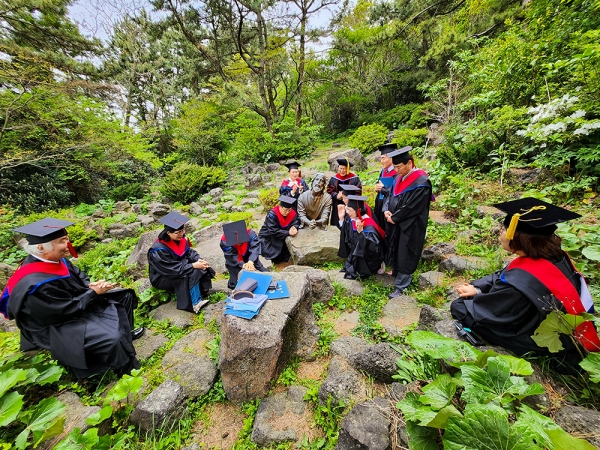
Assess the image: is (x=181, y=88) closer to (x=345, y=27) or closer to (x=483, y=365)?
(x=345, y=27)

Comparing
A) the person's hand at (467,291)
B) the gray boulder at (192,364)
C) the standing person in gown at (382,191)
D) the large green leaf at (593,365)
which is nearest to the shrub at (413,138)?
the standing person in gown at (382,191)

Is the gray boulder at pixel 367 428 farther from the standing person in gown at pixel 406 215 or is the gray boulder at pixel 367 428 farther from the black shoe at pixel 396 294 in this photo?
the standing person in gown at pixel 406 215

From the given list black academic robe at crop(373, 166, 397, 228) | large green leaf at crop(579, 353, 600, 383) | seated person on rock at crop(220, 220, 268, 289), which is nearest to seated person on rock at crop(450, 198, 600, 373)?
large green leaf at crop(579, 353, 600, 383)

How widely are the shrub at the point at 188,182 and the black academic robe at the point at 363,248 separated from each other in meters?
8.68

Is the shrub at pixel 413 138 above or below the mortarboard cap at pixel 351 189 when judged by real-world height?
above

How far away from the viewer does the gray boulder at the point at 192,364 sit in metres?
2.56

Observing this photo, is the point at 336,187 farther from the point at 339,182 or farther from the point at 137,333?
the point at 137,333

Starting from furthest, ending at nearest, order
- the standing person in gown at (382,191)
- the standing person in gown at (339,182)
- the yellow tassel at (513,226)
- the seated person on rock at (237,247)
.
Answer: the standing person in gown at (339,182) < the standing person in gown at (382,191) < the seated person on rock at (237,247) < the yellow tassel at (513,226)

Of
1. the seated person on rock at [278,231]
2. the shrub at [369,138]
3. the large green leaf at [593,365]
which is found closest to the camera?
the large green leaf at [593,365]

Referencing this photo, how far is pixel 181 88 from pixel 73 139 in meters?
8.60

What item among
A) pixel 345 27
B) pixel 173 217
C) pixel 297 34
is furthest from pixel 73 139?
pixel 345 27

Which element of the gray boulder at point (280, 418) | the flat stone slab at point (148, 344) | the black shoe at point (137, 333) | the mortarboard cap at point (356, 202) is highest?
the mortarboard cap at point (356, 202)

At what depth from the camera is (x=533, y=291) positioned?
1.79 meters

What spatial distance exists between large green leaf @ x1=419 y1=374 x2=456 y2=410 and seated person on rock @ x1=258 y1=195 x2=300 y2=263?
3.74 meters
